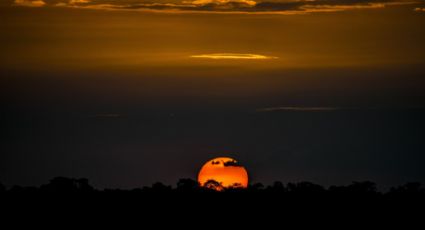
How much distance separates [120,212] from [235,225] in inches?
256

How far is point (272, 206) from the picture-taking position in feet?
367

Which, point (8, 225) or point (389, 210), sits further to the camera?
point (389, 210)

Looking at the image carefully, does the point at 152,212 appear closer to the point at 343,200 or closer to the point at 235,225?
the point at 235,225

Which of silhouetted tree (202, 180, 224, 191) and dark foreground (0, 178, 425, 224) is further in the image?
silhouetted tree (202, 180, 224, 191)

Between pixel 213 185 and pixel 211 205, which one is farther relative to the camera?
pixel 213 185

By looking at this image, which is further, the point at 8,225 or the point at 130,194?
the point at 130,194

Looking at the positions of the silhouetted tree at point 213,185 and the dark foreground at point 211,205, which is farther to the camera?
the silhouetted tree at point 213,185

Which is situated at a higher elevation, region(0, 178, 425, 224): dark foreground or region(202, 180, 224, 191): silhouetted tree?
region(202, 180, 224, 191): silhouetted tree

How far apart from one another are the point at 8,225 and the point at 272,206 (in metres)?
16.5

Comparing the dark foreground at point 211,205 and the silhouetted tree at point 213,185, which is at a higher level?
the silhouetted tree at point 213,185

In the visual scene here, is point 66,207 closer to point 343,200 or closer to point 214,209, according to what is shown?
point 214,209

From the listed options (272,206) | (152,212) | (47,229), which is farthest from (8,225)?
(272,206)

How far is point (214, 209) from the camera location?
360 feet

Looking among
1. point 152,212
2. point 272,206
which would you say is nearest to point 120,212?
point 152,212
